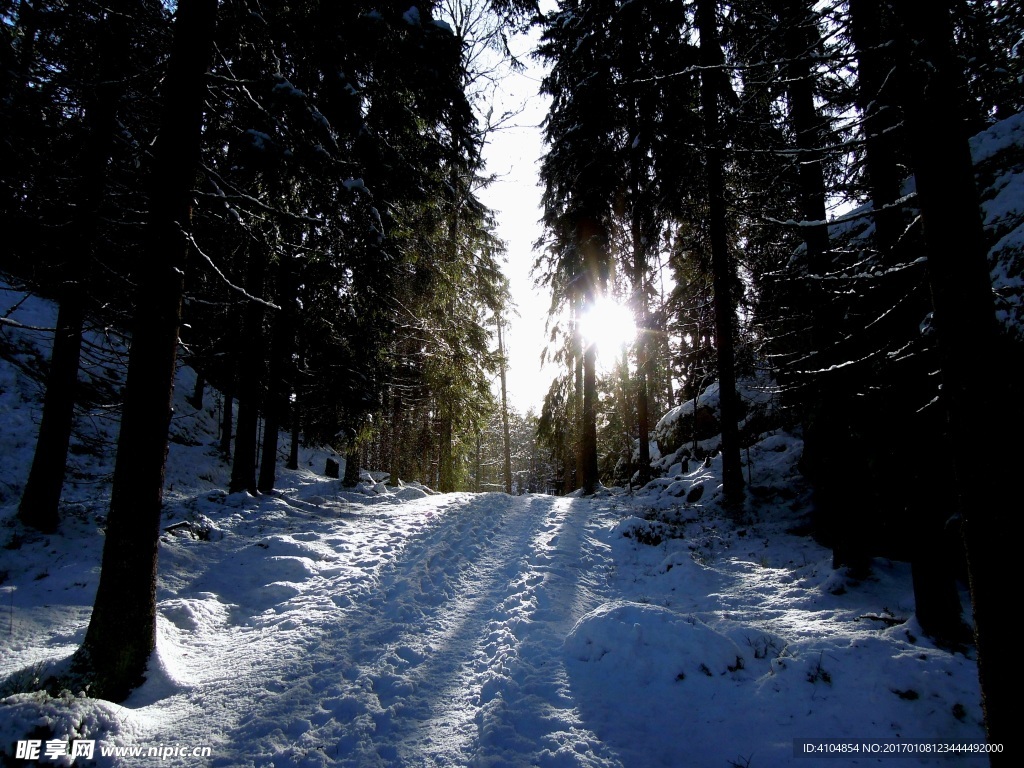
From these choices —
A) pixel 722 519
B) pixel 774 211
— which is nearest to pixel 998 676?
pixel 722 519

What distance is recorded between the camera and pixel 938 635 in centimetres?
416

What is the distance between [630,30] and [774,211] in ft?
25.6

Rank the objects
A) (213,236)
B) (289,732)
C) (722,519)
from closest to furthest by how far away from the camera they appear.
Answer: (289,732)
(213,236)
(722,519)

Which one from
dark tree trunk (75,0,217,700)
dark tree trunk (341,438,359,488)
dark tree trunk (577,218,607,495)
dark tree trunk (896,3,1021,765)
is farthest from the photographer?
dark tree trunk (577,218,607,495)

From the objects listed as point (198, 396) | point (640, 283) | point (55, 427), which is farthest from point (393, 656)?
point (198, 396)

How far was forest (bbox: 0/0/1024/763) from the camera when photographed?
290 cm

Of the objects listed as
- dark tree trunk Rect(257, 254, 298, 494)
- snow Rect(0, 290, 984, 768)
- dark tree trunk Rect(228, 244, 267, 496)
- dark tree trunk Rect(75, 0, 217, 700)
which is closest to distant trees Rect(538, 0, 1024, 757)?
snow Rect(0, 290, 984, 768)

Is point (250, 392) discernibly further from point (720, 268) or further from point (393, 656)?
point (720, 268)

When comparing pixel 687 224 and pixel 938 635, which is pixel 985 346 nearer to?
pixel 938 635

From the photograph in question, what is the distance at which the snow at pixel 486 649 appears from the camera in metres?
3.28

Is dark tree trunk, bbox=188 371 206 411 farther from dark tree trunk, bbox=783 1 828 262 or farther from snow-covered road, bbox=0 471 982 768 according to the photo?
dark tree trunk, bbox=783 1 828 262

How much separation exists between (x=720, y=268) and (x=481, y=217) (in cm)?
586

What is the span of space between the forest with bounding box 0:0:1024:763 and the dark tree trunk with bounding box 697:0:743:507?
67 millimetres

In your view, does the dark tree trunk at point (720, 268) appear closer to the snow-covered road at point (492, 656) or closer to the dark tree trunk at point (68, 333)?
the snow-covered road at point (492, 656)
